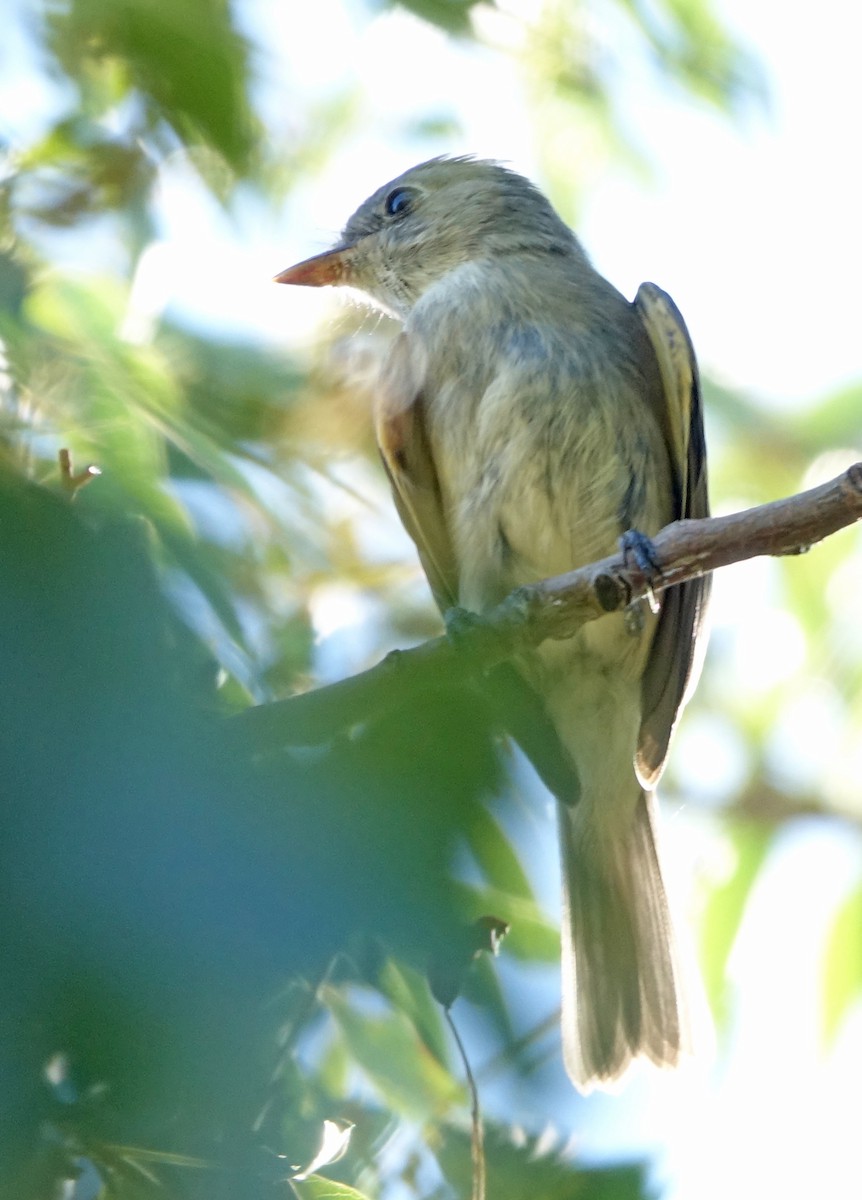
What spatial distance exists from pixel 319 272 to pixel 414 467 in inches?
47.4

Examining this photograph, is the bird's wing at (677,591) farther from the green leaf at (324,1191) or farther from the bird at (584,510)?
the green leaf at (324,1191)

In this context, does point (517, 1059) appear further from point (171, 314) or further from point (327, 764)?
point (171, 314)

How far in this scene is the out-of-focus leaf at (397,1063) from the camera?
1.72 metres

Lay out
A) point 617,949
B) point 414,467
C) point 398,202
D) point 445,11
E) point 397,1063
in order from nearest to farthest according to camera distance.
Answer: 1. point 397,1063
2. point 445,11
3. point 617,949
4. point 414,467
5. point 398,202

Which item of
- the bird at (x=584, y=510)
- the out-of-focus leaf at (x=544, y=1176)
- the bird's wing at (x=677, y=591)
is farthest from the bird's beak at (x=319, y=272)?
the out-of-focus leaf at (x=544, y=1176)

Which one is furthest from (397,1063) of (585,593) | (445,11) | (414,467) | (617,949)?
(414,467)

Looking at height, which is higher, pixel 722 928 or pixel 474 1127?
pixel 722 928

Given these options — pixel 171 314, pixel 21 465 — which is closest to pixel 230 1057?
pixel 21 465

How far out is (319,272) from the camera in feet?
17.0


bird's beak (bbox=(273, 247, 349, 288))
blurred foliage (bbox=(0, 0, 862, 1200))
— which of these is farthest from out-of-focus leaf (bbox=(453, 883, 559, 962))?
bird's beak (bbox=(273, 247, 349, 288))

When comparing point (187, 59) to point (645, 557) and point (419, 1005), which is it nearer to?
point (419, 1005)

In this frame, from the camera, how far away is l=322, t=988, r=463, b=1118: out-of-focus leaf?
172cm

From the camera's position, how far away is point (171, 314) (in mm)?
2900

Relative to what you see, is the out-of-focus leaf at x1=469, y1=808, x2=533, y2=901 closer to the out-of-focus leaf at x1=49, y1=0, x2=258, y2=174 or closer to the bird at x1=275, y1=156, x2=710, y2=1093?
the out-of-focus leaf at x1=49, y1=0, x2=258, y2=174
